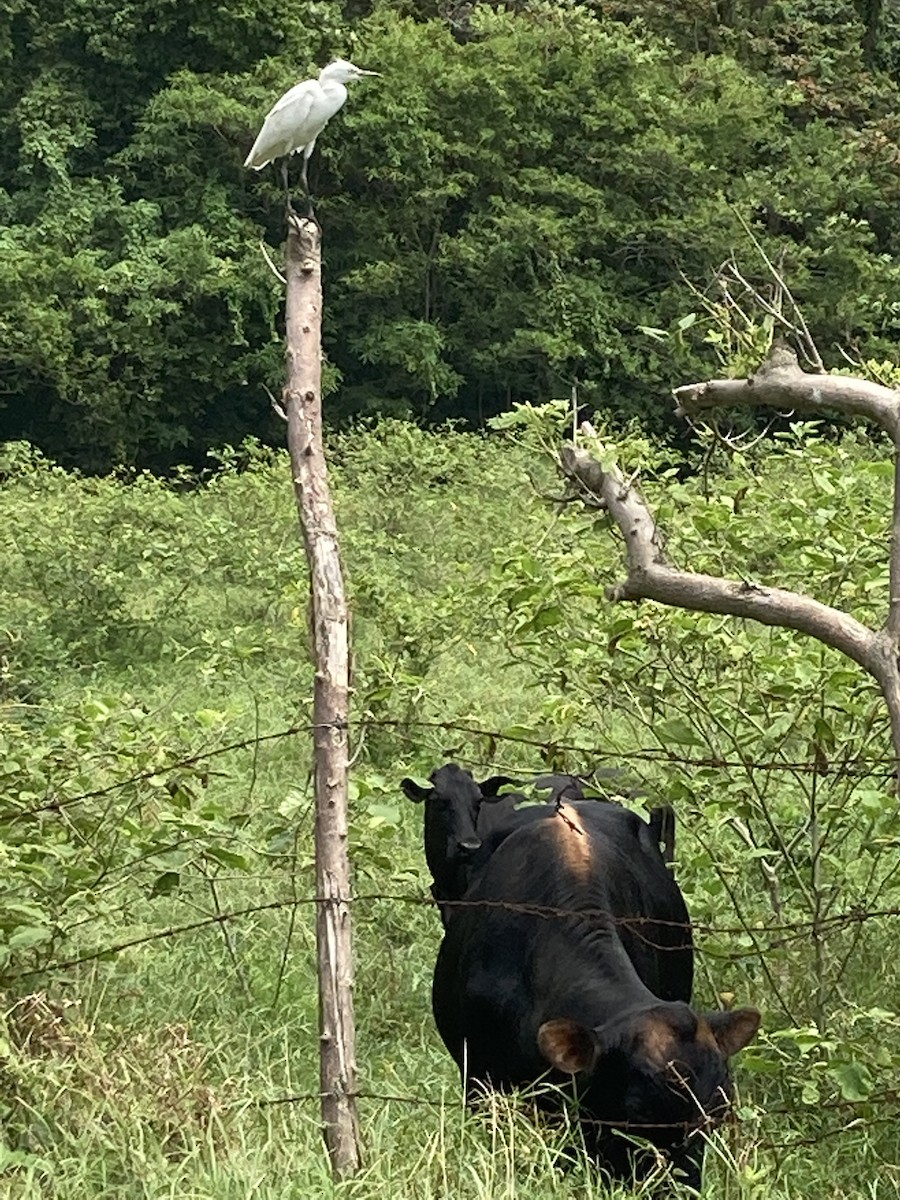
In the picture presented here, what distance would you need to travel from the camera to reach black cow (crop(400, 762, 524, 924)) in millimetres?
4457

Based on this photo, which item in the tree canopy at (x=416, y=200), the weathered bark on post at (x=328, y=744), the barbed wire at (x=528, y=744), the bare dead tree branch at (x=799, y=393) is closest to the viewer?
the bare dead tree branch at (x=799, y=393)

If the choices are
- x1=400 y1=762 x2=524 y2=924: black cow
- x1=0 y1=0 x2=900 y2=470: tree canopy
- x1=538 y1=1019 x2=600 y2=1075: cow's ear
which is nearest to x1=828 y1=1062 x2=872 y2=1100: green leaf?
x1=538 y1=1019 x2=600 y2=1075: cow's ear

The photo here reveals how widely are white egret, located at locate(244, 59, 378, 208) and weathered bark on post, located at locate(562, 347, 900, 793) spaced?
5534 mm

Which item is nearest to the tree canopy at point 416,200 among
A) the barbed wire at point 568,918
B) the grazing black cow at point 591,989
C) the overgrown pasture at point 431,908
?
the overgrown pasture at point 431,908

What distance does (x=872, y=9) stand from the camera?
2155 centimetres

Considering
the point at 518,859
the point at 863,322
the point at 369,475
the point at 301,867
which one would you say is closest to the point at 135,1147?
the point at 518,859

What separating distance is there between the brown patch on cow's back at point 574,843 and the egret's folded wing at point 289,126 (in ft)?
17.2

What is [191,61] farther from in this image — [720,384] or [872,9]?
[720,384]

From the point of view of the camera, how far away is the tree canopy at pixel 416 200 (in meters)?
20.1

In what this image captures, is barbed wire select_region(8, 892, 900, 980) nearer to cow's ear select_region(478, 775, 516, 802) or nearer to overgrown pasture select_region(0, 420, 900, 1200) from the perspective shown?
overgrown pasture select_region(0, 420, 900, 1200)

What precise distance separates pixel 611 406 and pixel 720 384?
58.7 ft

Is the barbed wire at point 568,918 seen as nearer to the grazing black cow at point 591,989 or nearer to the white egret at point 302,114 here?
the grazing black cow at point 591,989

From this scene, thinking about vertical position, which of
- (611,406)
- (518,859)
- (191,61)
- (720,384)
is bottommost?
(611,406)

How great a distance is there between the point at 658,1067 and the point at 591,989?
342 mm
